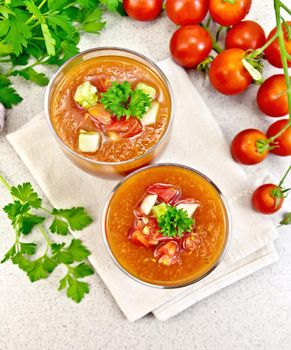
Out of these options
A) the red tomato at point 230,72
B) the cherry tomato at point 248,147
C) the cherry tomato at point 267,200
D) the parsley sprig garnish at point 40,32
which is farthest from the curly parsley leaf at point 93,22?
the cherry tomato at point 267,200

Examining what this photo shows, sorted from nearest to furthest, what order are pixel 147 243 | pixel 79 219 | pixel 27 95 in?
1. pixel 147 243
2. pixel 79 219
3. pixel 27 95

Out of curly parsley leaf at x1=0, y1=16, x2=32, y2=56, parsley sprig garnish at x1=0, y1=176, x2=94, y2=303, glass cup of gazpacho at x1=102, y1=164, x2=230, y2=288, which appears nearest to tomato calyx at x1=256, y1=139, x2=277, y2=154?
glass cup of gazpacho at x1=102, y1=164, x2=230, y2=288

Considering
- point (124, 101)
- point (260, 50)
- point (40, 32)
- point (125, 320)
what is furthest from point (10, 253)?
point (260, 50)

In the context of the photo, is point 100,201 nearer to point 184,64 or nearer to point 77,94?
point 77,94

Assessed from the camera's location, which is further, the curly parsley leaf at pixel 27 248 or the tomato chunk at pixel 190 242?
the curly parsley leaf at pixel 27 248

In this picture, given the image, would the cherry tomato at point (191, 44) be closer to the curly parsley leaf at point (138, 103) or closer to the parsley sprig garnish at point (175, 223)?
the curly parsley leaf at point (138, 103)

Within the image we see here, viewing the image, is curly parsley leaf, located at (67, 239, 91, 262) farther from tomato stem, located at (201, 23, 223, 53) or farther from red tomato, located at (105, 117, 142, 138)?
tomato stem, located at (201, 23, 223, 53)

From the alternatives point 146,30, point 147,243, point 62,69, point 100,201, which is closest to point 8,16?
point 62,69
